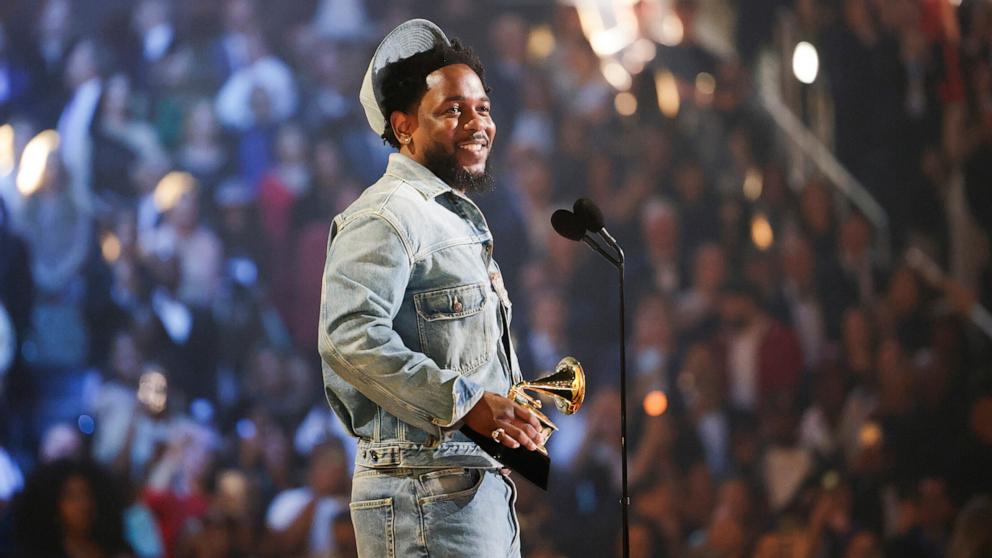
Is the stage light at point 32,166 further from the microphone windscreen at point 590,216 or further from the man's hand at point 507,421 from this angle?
the man's hand at point 507,421

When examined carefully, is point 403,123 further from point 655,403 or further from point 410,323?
point 655,403

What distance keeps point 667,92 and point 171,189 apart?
2590 mm

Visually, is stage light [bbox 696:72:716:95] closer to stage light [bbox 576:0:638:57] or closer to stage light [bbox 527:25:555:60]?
stage light [bbox 576:0:638:57]

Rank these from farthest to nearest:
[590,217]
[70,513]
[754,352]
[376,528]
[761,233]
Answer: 1. [761,233]
2. [754,352]
3. [70,513]
4. [590,217]
5. [376,528]

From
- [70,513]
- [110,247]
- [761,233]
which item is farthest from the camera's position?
[761,233]

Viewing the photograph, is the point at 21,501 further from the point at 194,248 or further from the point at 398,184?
the point at 398,184

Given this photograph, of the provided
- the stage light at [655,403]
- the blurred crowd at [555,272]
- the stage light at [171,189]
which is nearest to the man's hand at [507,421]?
the blurred crowd at [555,272]

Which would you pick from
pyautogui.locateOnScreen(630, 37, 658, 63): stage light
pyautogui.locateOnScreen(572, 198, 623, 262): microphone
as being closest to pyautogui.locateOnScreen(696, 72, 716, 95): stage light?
pyautogui.locateOnScreen(630, 37, 658, 63): stage light

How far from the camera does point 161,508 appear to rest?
5.25 m

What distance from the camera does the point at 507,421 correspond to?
1.91m

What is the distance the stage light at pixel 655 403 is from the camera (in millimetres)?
5469

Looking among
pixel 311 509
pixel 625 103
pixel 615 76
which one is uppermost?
pixel 615 76

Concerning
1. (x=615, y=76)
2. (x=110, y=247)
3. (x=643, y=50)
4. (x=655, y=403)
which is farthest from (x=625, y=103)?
(x=110, y=247)

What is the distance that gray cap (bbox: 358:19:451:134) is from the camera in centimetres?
229
